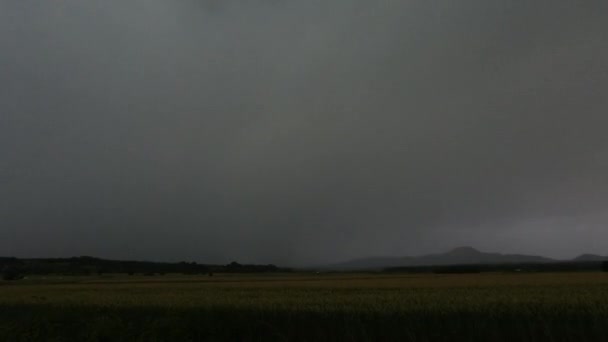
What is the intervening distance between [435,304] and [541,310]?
4062mm

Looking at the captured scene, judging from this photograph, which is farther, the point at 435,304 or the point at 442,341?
the point at 435,304

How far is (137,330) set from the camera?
1448 centimetres

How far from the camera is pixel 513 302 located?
21656 millimetres

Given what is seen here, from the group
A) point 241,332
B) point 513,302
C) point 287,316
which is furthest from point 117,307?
point 513,302

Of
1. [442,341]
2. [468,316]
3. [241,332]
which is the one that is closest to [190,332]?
[241,332]

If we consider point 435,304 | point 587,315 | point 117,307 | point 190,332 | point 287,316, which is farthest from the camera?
point 117,307

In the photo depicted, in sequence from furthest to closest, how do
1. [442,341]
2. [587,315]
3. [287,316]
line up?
[287,316]
[587,315]
[442,341]

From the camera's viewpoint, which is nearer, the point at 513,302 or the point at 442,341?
the point at 442,341

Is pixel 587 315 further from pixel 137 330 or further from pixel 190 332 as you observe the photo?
pixel 137 330

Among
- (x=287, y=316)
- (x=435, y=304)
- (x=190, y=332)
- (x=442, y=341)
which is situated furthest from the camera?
(x=435, y=304)

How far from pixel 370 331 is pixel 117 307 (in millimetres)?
13860

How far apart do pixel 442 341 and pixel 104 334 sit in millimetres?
8459

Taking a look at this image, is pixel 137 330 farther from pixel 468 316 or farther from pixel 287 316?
pixel 468 316

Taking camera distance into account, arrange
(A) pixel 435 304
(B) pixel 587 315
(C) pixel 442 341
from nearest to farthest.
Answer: (C) pixel 442 341
(B) pixel 587 315
(A) pixel 435 304
